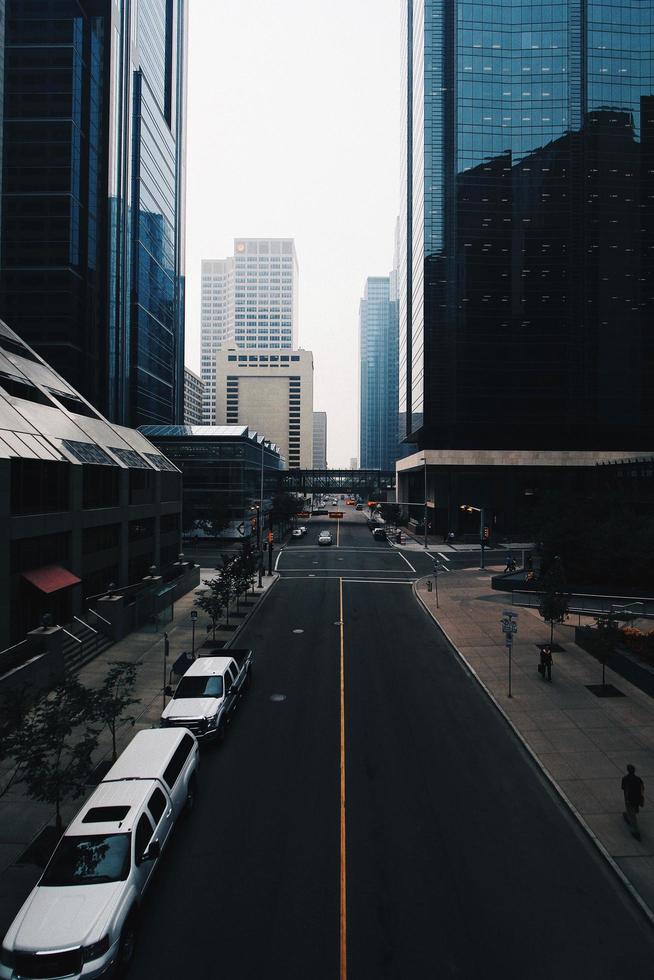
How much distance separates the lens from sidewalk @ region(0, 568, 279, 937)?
9.83 m

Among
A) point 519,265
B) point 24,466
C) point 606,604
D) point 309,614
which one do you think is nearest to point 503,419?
point 519,265

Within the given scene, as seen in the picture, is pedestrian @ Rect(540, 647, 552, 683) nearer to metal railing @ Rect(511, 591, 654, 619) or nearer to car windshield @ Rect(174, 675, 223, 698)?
metal railing @ Rect(511, 591, 654, 619)

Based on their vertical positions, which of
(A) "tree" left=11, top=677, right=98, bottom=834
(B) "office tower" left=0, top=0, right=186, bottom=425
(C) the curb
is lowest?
(C) the curb

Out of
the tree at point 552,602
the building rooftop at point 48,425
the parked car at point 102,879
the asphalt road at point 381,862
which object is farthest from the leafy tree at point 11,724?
the tree at point 552,602

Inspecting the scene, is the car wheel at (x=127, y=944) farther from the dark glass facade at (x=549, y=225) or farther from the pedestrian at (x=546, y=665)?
the dark glass facade at (x=549, y=225)

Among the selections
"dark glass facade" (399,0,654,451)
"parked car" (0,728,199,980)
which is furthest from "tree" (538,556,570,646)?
"dark glass facade" (399,0,654,451)

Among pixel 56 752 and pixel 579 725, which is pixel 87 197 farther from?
pixel 579 725

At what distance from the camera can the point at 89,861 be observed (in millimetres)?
8594

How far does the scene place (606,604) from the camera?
1273 inches

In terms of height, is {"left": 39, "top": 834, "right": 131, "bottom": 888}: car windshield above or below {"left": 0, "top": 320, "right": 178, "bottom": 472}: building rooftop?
below

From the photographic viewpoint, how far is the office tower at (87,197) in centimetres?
6981

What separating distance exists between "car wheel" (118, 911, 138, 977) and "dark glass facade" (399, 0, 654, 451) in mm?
79924

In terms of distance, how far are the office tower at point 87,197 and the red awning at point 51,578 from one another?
5591 cm

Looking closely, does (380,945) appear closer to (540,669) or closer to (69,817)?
(69,817)
